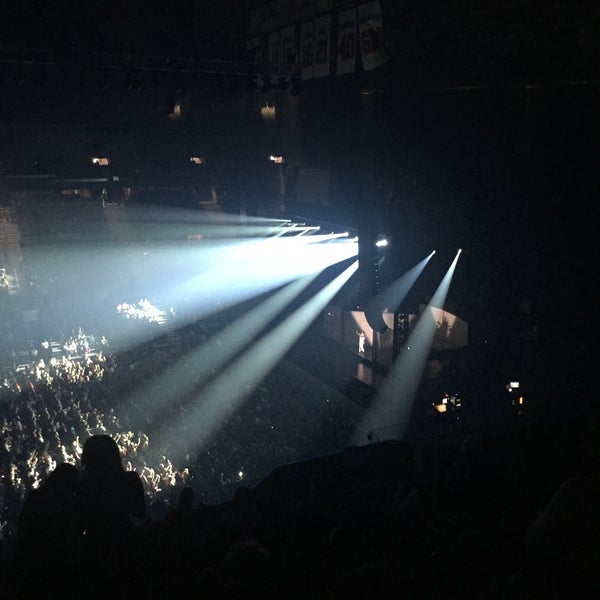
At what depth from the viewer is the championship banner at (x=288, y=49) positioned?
30.8ft

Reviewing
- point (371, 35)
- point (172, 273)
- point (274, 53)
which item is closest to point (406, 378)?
point (274, 53)

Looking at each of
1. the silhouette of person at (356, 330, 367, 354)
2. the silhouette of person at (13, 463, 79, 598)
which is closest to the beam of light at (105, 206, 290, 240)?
the silhouette of person at (356, 330, 367, 354)

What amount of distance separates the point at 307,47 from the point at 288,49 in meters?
0.65

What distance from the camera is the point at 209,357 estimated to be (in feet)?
53.5

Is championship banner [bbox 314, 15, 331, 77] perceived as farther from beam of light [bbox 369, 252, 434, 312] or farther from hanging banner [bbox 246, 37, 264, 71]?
beam of light [bbox 369, 252, 434, 312]

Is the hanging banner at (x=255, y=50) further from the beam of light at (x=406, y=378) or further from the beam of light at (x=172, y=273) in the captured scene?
the beam of light at (x=172, y=273)

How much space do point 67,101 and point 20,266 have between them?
8.53m

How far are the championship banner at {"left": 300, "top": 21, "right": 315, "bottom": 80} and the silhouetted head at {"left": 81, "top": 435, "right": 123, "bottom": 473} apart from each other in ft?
24.9

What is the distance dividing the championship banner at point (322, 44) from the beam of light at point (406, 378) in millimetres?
4771

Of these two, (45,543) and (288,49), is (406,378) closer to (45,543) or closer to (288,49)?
(288,49)

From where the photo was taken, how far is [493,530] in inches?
127

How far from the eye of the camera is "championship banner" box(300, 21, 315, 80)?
8.87 metres

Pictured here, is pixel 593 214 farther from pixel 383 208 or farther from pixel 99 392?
pixel 99 392

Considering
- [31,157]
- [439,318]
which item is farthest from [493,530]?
[31,157]
